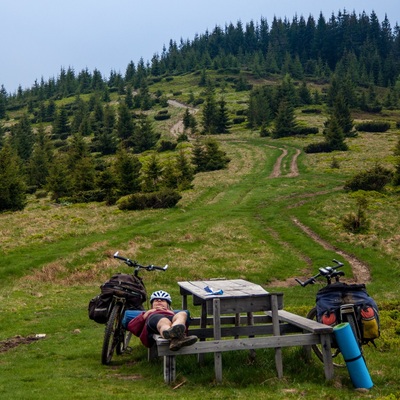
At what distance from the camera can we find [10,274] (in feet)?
81.4

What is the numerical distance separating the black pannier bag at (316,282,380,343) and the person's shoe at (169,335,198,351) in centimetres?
282

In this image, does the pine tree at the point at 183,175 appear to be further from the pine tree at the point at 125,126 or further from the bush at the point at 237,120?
the bush at the point at 237,120

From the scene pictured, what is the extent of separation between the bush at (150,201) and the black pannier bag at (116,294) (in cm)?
3263

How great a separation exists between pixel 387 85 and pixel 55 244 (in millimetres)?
180050

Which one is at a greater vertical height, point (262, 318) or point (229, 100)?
point (229, 100)

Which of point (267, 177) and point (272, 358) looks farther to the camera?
point (267, 177)

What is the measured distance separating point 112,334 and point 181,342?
2.85 m

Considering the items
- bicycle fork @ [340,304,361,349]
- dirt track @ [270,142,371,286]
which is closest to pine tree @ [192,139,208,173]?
dirt track @ [270,142,371,286]

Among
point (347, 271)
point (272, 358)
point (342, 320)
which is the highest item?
point (342, 320)

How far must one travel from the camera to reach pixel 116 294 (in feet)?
33.4

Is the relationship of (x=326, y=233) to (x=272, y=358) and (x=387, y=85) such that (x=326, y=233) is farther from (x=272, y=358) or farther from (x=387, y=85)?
(x=387, y=85)

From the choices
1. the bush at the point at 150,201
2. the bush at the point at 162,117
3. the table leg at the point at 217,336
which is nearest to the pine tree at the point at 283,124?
the bush at the point at 162,117

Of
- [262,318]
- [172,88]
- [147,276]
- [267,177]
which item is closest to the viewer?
[262,318]

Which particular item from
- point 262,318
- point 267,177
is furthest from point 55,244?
point 267,177
